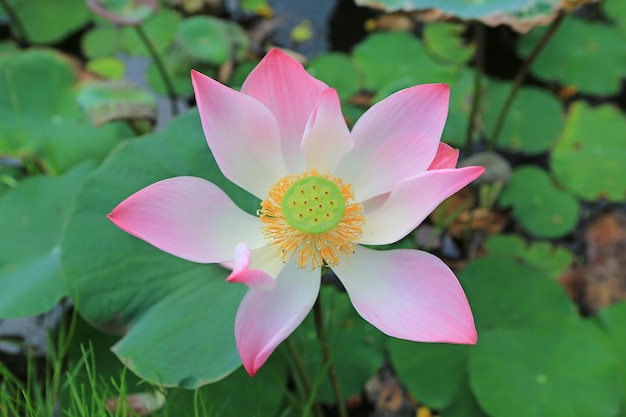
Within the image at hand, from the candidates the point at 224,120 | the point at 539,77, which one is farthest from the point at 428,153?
the point at 539,77

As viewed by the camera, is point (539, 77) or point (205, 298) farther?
point (539, 77)

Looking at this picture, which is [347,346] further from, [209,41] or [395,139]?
[209,41]

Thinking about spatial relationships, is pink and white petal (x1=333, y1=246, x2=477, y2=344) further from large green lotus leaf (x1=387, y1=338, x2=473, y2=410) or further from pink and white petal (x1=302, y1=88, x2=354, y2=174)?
large green lotus leaf (x1=387, y1=338, x2=473, y2=410)

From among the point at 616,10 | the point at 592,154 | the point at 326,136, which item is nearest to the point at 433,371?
the point at 326,136

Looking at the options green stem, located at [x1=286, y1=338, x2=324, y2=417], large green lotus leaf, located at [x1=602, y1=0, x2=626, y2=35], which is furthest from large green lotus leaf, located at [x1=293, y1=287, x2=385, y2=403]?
large green lotus leaf, located at [x1=602, y1=0, x2=626, y2=35]

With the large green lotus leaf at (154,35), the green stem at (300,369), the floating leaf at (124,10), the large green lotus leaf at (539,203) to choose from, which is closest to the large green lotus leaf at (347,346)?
the green stem at (300,369)

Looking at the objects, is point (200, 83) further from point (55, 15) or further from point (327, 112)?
point (55, 15)
